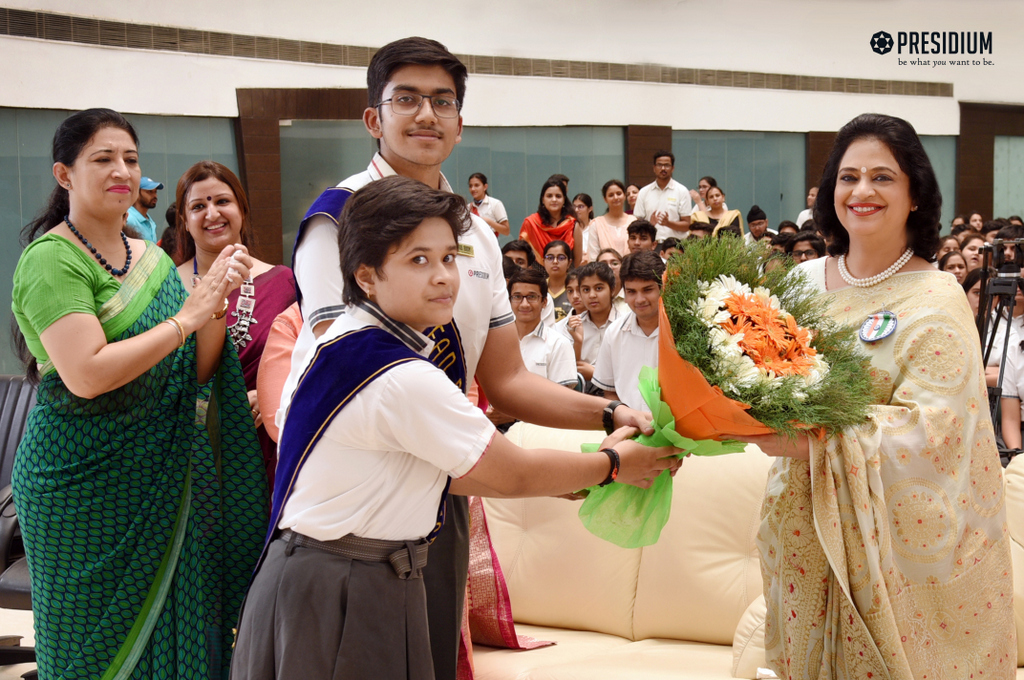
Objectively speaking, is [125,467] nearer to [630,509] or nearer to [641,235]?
[630,509]

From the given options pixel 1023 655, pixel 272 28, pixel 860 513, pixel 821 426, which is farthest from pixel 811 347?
pixel 272 28

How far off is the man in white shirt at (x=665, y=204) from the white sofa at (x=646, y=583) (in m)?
5.42

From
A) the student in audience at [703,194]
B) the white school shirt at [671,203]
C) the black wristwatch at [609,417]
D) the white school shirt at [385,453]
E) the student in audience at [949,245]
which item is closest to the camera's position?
the white school shirt at [385,453]

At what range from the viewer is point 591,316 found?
529 cm

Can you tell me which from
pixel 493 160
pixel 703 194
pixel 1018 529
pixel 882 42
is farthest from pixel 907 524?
pixel 882 42

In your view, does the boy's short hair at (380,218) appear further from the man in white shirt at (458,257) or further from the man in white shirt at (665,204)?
the man in white shirt at (665,204)

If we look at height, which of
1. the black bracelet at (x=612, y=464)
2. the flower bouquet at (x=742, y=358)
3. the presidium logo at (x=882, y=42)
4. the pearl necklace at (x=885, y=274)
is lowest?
the black bracelet at (x=612, y=464)

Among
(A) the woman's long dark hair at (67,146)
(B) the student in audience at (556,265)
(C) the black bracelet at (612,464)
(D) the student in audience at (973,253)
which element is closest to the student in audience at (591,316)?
(B) the student in audience at (556,265)

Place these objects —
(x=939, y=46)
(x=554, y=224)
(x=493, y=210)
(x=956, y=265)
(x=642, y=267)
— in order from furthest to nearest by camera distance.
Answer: (x=939, y=46) < (x=493, y=210) < (x=554, y=224) < (x=956, y=265) < (x=642, y=267)

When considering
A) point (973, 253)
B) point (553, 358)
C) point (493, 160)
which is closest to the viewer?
point (553, 358)

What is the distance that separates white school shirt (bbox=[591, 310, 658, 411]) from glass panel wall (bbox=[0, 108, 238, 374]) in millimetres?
4645

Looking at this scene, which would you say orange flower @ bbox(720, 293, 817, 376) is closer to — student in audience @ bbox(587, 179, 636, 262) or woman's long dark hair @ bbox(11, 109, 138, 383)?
woman's long dark hair @ bbox(11, 109, 138, 383)

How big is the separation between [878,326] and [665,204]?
260 inches

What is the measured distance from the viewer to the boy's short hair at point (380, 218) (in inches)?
60.2
